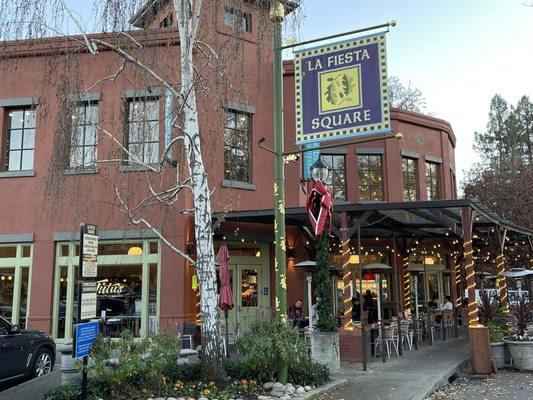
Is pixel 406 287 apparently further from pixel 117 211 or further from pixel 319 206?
pixel 319 206

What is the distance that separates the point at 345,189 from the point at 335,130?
39.6 ft

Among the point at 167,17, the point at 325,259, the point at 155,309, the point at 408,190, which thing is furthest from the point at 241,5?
the point at 408,190

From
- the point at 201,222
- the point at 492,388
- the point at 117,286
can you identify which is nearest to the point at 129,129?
the point at 201,222

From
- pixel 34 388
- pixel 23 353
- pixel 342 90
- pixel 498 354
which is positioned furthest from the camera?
pixel 498 354

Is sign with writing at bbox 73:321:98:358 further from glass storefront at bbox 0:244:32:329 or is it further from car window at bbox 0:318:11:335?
glass storefront at bbox 0:244:32:329

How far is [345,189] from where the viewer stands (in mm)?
20422

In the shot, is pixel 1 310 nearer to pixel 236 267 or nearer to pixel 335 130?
pixel 236 267

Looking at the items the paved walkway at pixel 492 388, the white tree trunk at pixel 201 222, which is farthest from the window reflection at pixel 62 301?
the paved walkway at pixel 492 388

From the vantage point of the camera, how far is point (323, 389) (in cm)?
889

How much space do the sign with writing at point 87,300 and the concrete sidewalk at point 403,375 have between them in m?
3.91

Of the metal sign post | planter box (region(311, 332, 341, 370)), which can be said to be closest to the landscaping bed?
the metal sign post

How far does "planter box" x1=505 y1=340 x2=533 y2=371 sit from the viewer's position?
11.4 m

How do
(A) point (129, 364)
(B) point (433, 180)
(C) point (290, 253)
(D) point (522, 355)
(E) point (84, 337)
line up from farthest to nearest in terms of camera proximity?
(B) point (433, 180) < (C) point (290, 253) < (D) point (522, 355) < (A) point (129, 364) < (E) point (84, 337)

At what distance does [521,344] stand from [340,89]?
7.24 meters
